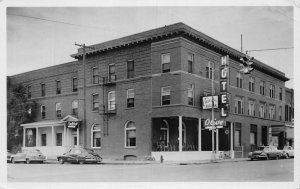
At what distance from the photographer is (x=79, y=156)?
2319cm

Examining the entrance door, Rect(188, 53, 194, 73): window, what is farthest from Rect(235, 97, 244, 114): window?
Rect(188, 53, 194, 73): window

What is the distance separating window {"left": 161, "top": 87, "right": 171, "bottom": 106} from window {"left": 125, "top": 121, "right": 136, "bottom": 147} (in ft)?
7.40

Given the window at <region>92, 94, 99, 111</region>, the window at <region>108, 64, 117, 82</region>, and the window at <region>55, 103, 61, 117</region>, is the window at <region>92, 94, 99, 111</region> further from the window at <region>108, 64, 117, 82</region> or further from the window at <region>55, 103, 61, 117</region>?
the window at <region>55, 103, 61, 117</region>

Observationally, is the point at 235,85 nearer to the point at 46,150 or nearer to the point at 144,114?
the point at 144,114

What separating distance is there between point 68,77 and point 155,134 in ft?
19.4

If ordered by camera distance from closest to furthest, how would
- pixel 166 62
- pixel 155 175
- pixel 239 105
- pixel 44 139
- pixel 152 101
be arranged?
pixel 155 175 < pixel 44 139 < pixel 166 62 < pixel 152 101 < pixel 239 105

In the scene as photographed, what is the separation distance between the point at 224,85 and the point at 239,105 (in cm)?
246

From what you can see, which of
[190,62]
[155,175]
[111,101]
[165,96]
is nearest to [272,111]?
[190,62]

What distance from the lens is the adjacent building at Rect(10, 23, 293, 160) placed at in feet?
81.0

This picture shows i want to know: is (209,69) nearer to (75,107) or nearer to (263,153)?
(263,153)

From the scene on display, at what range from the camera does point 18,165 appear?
18.2 metres

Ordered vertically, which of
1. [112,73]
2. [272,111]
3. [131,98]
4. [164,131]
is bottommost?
[164,131]

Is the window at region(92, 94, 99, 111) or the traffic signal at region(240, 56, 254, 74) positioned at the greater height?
the traffic signal at region(240, 56, 254, 74)
